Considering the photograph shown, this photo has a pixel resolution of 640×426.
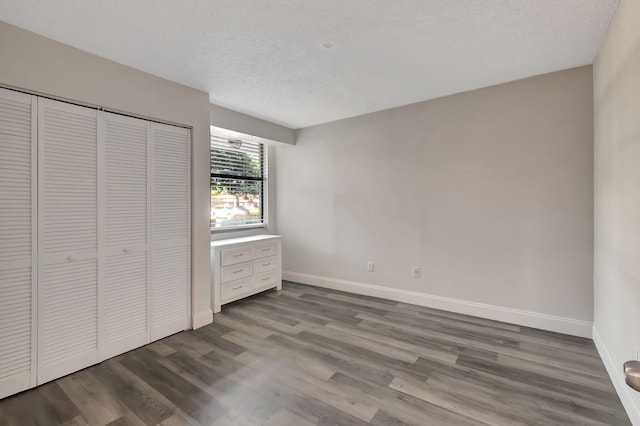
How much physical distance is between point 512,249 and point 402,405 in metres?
2.08

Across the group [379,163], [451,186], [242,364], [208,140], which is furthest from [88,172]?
[451,186]

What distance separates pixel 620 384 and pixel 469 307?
4.70 feet

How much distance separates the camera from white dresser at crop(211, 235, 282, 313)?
3.48 m

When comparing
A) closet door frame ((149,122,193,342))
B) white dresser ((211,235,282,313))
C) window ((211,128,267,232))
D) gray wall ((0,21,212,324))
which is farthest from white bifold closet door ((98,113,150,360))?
window ((211,128,267,232))

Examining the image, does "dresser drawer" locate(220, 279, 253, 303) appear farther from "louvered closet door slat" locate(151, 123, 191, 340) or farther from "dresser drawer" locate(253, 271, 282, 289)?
"louvered closet door slat" locate(151, 123, 191, 340)

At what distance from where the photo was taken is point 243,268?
149 inches

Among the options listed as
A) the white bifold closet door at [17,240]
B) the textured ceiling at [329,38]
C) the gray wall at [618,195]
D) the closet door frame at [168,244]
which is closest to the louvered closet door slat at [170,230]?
the closet door frame at [168,244]

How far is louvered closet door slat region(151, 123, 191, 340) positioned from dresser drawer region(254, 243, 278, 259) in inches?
42.9

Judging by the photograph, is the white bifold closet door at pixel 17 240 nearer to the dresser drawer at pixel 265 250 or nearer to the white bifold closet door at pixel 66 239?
the white bifold closet door at pixel 66 239

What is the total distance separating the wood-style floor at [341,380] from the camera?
1.78 metres

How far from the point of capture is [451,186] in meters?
3.40

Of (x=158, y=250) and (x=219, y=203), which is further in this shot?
(x=219, y=203)

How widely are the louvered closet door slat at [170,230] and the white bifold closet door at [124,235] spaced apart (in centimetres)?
8

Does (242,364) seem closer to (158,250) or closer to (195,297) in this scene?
(195,297)
